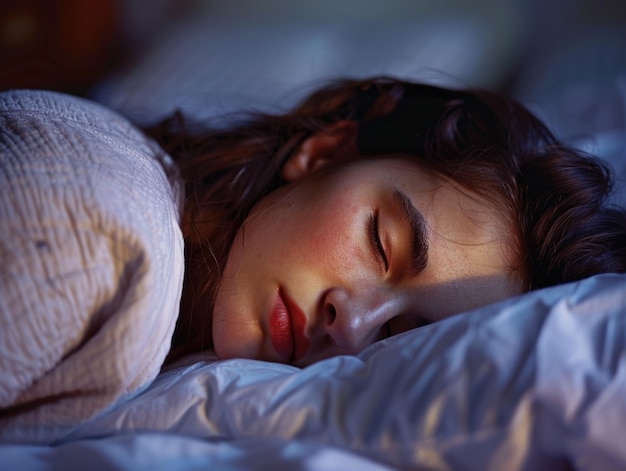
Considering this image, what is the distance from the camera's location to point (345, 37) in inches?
63.5

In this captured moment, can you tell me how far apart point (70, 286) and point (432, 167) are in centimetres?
59

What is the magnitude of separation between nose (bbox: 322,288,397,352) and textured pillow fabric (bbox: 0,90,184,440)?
233mm

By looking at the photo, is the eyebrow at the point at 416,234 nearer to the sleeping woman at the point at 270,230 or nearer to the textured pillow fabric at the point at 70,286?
the sleeping woman at the point at 270,230

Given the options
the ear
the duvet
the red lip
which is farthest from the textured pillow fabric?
the ear

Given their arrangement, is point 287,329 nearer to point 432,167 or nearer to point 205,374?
point 205,374

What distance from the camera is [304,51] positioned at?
1.54 metres

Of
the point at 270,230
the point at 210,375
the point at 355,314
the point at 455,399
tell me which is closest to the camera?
the point at 455,399

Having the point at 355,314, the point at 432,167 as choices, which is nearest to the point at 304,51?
the point at 432,167

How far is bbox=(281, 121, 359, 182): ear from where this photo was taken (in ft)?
3.54

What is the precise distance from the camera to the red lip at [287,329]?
32.3 inches

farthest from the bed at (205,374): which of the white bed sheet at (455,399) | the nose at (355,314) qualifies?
the nose at (355,314)

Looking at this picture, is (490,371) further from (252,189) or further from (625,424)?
(252,189)

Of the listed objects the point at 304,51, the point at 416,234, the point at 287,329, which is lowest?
the point at 287,329

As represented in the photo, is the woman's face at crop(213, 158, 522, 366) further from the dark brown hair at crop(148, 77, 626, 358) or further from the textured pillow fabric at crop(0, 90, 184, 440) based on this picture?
the textured pillow fabric at crop(0, 90, 184, 440)
